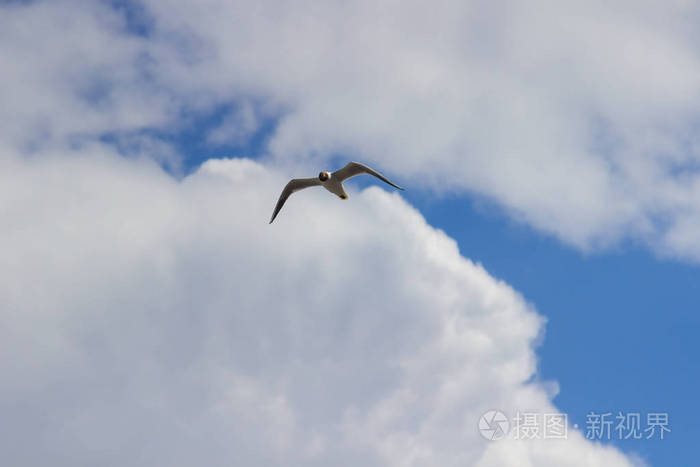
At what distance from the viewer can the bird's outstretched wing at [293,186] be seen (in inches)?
3787

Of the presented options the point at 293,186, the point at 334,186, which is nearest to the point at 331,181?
the point at 334,186

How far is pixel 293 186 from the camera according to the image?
97.8m

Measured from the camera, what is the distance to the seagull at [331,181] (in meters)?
91.7

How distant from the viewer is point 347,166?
91.9m

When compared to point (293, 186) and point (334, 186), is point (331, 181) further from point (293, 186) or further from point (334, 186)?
point (293, 186)

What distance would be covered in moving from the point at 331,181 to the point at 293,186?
17.6 feet

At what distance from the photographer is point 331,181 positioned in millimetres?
94188

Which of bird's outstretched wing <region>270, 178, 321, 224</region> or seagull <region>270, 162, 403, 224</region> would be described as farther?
bird's outstretched wing <region>270, 178, 321, 224</region>

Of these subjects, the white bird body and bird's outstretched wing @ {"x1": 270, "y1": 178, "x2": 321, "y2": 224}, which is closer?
the white bird body

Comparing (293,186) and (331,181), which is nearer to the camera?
(331,181)

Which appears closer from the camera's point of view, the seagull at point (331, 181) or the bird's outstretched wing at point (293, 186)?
the seagull at point (331, 181)

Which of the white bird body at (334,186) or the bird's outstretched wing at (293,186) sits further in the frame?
the bird's outstretched wing at (293,186)

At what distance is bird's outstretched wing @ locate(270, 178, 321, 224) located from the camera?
96188 mm

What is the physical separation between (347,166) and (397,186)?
28.2ft
